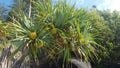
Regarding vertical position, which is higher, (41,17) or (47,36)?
(41,17)

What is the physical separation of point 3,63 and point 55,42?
58.9 inches

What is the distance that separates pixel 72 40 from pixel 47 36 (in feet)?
2.19

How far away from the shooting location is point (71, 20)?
725 cm

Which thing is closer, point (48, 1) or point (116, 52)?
point (48, 1)

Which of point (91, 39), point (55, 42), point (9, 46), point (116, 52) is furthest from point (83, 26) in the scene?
point (116, 52)

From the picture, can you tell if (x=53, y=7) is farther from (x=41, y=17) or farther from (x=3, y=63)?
(x=3, y=63)

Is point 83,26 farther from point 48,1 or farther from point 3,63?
point 3,63

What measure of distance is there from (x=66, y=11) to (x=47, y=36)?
0.90 meters

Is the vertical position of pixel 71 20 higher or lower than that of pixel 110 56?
higher

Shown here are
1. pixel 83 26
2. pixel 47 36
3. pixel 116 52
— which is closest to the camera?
pixel 47 36

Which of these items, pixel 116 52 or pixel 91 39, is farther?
pixel 116 52

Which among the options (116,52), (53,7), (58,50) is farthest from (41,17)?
(116,52)

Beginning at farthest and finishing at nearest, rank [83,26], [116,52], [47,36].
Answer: [116,52]
[83,26]
[47,36]

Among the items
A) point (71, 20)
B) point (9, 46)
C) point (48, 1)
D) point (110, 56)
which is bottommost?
point (110, 56)
